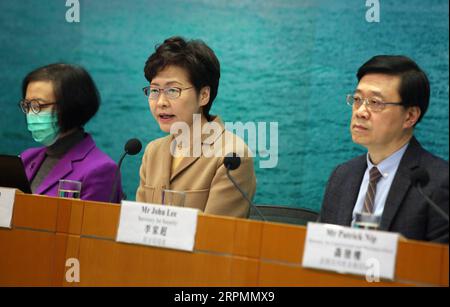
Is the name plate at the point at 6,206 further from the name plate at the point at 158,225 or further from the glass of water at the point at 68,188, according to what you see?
the name plate at the point at 158,225

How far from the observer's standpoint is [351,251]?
217 cm

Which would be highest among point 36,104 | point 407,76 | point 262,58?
point 262,58

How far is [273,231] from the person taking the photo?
2342 millimetres

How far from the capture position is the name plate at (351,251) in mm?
Result: 2129

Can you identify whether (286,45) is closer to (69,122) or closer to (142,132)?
(142,132)

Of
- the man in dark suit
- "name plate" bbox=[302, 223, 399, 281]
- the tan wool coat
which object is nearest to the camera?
"name plate" bbox=[302, 223, 399, 281]

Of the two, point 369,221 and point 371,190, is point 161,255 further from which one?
point 371,190

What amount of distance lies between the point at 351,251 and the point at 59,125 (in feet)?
6.34

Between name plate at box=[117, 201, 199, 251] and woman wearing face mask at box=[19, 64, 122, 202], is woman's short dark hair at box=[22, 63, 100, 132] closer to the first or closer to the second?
woman wearing face mask at box=[19, 64, 122, 202]

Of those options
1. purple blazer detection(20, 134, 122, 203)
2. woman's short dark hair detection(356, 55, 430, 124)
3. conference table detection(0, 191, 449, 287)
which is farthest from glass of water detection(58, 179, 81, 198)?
woman's short dark hair detection(356, 55, 430, 124)

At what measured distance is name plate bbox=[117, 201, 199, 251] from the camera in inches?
97.8

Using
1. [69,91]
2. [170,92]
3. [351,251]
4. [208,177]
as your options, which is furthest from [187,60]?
[351,251]

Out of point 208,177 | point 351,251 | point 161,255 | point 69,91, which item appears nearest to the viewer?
point 351,251

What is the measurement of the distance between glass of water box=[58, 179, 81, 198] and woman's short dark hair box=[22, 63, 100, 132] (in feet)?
2.30
